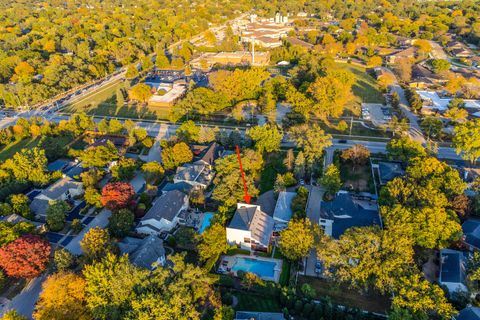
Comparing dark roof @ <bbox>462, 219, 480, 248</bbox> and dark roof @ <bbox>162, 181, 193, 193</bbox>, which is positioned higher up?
dark roof @ <bbox>462, 219, 480, 248</bbox>

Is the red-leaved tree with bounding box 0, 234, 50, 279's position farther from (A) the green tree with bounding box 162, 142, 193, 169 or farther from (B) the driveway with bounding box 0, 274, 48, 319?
(A) the green tree with bounding box 162, 142, 193, 169

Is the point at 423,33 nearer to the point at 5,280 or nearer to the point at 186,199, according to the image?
the point at 186,199

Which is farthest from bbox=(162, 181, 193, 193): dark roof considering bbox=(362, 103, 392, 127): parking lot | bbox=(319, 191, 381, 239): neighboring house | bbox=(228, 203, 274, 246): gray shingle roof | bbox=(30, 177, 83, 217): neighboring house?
bbox=(362, 103, 392, 127): parking lot

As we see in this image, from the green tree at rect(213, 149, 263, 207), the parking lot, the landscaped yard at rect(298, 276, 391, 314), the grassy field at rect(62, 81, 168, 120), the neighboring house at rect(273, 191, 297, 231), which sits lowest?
the grassy field at rect(62, 81, 168, 120)

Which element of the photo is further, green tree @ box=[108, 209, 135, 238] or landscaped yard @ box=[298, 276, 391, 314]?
green tree @ box=[108, 209, 135, 238]

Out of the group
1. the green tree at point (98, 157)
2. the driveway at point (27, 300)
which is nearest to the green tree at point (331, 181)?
the green tree at point (98, 157)

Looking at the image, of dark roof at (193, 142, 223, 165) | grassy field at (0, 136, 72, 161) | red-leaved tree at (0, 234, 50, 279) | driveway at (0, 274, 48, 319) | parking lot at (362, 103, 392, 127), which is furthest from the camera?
parking lot at (362, 103, 392, 127)
